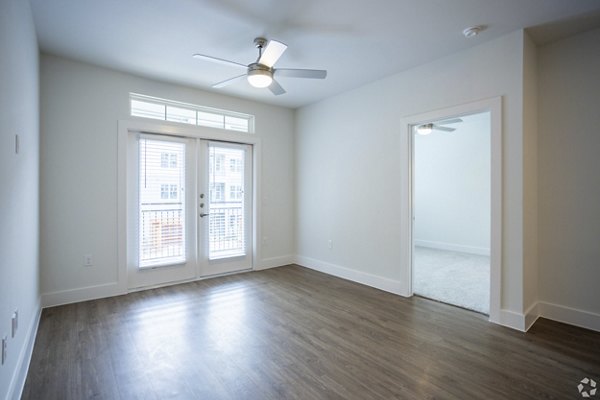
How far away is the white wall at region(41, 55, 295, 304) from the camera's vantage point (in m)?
3.10

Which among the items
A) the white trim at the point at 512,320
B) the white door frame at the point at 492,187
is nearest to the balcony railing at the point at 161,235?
the white door frame at the point at 492,187

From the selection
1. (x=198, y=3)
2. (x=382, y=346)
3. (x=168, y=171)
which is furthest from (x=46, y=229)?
(x=382, y=346)

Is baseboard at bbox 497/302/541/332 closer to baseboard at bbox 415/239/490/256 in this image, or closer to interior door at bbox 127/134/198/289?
baseboard at bbox 415/239/490/256

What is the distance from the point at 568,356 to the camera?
219cm

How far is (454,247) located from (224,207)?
193 inches

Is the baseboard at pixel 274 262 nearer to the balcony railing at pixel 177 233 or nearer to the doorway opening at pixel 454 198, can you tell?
the balcony railing at pixel 177 233

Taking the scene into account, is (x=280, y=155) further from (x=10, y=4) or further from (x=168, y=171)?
(x=10, y=4)

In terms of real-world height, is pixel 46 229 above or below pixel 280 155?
below

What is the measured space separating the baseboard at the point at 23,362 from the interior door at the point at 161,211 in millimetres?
1159

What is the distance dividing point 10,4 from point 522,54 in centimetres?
377

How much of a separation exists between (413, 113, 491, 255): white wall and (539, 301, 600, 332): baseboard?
9.25 feet

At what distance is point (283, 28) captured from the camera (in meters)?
2.60

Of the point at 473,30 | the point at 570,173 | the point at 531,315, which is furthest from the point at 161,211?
the point at 570,173

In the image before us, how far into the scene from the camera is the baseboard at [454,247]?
5.78 meters
